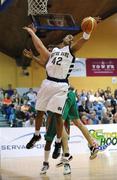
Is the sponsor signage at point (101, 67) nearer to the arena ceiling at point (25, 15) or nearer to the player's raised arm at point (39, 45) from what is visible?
the arena ceiling at point (25, 15)

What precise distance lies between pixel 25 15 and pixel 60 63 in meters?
8.28

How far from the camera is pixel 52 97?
6.00 m

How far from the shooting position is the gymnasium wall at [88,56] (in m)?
19.7

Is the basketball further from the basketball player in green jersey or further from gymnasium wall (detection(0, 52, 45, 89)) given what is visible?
gymnasium wall (detection(0, 52, 45, 89))

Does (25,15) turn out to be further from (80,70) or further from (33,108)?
(80,70)

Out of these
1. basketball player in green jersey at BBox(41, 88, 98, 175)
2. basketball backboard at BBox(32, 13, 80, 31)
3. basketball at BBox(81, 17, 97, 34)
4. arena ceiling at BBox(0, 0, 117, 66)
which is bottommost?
basketball player in green jersey at BBox(41, 88, 98, 175)

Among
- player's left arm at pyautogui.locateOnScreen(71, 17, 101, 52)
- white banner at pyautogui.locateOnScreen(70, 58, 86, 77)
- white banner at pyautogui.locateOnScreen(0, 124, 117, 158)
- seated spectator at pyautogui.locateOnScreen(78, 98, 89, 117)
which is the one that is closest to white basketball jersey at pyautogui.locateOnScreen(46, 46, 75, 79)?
player's left arm at pyautogui.locateOnScreen(71, 17, 101, 52)

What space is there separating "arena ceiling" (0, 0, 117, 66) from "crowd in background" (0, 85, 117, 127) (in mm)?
2129

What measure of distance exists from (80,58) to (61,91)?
544 inches

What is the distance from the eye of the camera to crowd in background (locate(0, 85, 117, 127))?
13195 millimetres

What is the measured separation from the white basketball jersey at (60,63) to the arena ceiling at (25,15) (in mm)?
6778

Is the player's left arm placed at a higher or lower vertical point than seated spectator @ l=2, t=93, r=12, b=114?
lower

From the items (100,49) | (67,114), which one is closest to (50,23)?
(67,114)

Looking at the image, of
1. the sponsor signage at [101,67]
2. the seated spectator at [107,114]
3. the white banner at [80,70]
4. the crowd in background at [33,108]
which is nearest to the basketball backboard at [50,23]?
the crowd in background at [33,108]
